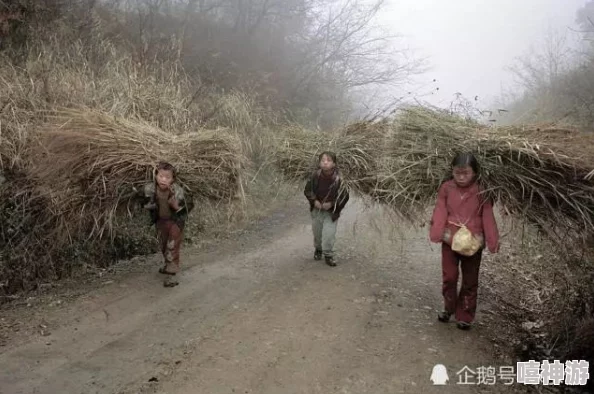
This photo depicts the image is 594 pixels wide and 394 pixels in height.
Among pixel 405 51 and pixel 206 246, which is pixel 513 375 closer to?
pixel 206 246

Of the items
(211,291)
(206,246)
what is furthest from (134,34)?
(211,291)

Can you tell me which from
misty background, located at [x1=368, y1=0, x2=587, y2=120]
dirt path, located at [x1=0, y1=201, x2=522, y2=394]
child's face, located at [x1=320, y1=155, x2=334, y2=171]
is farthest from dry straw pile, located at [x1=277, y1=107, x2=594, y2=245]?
misty background, located at [x1=368, y1=0, x2=587, y2=120]

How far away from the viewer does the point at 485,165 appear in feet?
13.9

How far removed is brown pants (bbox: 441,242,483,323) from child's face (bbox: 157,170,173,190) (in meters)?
2.84

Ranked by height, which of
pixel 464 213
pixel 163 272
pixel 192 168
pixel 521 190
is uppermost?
pixel 192 168

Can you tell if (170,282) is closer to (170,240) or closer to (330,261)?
(170,240)

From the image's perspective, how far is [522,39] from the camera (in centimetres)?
5653

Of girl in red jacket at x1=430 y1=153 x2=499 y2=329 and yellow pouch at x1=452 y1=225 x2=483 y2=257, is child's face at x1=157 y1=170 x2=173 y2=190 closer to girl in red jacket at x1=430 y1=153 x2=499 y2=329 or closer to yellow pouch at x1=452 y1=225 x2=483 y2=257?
girl in red jacket at x1=430 y1=153 x2=499 y2=329

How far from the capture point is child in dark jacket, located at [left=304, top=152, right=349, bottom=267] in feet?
19.6

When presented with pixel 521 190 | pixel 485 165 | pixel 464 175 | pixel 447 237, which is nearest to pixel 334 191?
pixel 447 237

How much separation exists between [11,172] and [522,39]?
203ft

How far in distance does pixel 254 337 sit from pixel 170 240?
1.85m

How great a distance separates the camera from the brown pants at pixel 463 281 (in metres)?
4.37

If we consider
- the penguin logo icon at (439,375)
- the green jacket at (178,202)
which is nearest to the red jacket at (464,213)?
the penguin logo icon at (439,375)
